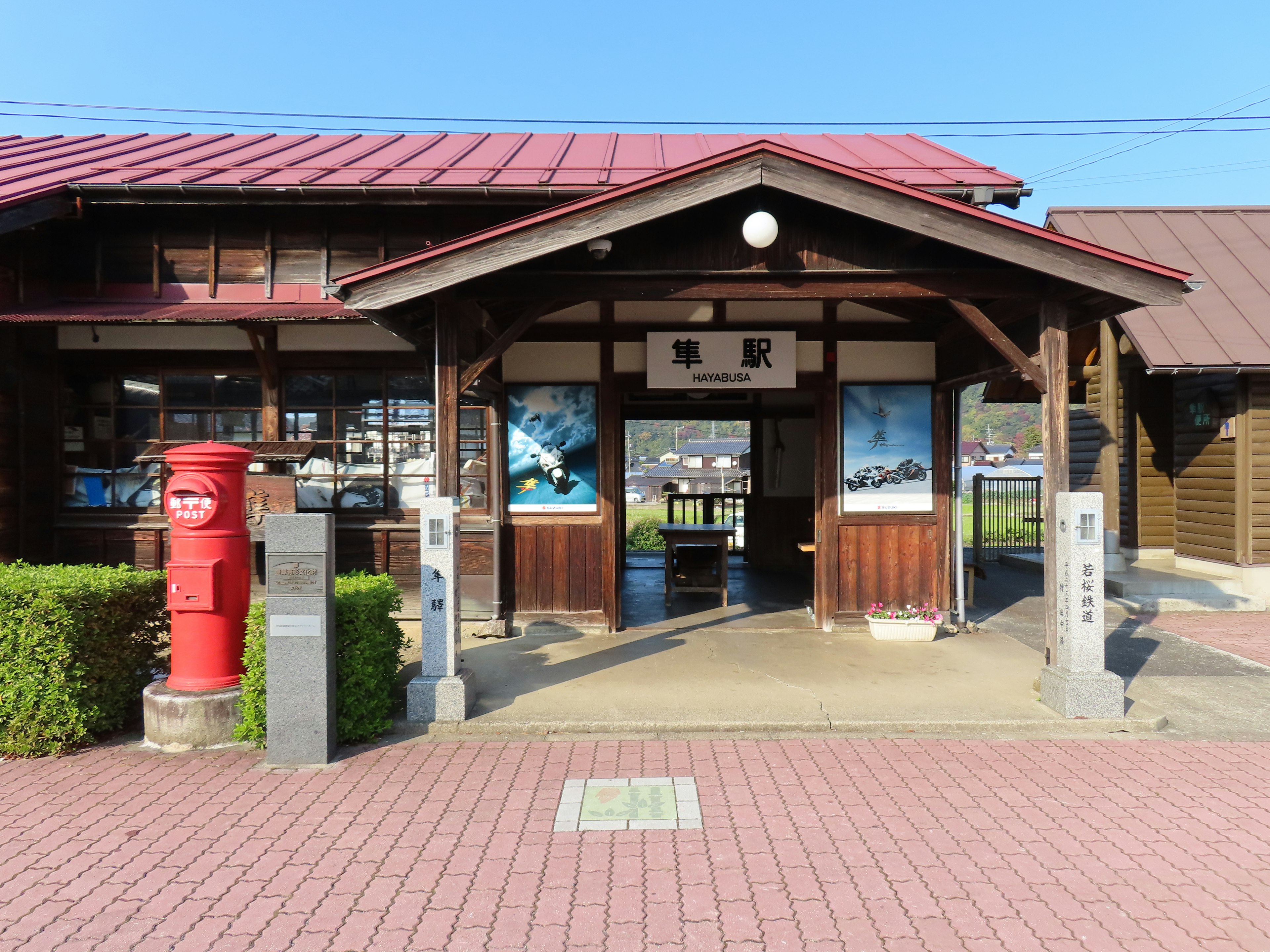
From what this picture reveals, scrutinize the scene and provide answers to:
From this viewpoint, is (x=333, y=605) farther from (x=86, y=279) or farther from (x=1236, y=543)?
(x=1236, y=543)

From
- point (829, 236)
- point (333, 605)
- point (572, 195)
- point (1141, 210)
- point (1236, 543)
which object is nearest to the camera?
point (333, 605)

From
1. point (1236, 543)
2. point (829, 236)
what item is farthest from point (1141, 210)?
point (829, 236)

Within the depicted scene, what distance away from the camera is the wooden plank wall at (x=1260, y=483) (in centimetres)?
978

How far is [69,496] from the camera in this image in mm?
8188

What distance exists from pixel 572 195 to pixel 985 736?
626cm

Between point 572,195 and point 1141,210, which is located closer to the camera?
point 572,195

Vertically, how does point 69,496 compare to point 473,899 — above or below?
above

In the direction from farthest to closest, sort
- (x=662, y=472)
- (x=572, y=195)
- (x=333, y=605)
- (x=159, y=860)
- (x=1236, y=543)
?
(x=662, y=472) < (x=1236, y=543) < (x=572, y=195) < (x=333, y=605) < (x=159, y=860)

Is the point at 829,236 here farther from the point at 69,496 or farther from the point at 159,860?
the point at 69,496

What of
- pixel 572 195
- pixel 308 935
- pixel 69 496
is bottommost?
pixel 308 935

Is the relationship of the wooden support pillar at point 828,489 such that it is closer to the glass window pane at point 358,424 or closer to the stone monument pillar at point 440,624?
the stone monument pillar at point 440,624

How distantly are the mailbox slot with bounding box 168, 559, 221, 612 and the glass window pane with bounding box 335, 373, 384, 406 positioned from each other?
3.51m

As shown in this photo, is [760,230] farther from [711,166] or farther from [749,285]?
[711,166]

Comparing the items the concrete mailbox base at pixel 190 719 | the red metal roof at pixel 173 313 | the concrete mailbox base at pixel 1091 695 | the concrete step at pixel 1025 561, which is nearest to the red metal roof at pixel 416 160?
the red metal roof at pixel 173 313
